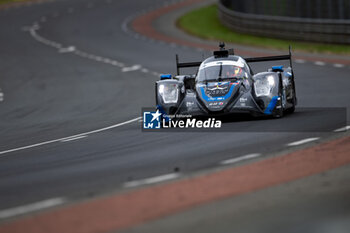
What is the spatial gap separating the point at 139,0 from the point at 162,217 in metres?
56.0

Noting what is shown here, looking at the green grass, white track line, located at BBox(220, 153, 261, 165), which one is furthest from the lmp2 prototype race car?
the green grass

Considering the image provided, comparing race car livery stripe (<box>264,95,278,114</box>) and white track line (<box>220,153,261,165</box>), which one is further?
race car livery stripe (<box>264,95,278,114</box>)

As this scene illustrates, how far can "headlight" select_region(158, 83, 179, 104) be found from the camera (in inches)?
658

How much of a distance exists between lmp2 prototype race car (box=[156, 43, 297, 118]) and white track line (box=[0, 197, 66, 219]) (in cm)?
628

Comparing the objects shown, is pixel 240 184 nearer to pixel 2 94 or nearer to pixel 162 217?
pixel 162 217

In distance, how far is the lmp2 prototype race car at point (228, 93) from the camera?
16125mm

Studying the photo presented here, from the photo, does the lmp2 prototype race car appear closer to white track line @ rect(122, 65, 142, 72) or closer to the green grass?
white track line @ rect(122, 65, 142, 72)

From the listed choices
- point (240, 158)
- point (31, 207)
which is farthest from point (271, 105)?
point (31, 207)

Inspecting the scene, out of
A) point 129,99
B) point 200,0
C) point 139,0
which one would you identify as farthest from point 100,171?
point 139,0

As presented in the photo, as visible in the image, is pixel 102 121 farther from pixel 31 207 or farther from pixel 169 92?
pixel 31 207

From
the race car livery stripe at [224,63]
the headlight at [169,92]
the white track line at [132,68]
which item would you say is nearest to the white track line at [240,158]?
the headlight at [169,92]

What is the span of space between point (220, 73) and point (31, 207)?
8.02 metres

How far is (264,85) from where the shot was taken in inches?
653

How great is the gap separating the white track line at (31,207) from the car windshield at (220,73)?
24.3ft
